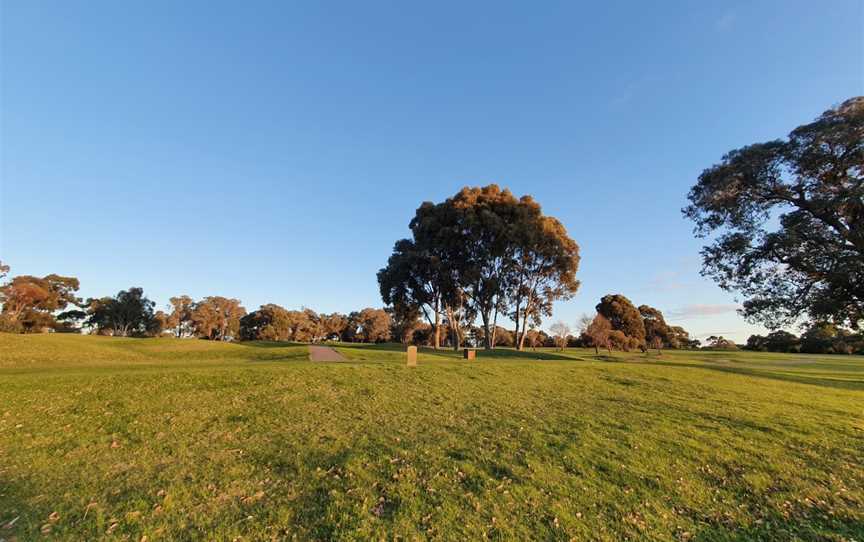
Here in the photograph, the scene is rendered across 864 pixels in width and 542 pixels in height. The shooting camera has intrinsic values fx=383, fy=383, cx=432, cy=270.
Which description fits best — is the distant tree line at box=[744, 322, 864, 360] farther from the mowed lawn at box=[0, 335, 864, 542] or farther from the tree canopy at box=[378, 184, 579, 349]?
the mowed lawn at box=[0, 335, 864, 542]

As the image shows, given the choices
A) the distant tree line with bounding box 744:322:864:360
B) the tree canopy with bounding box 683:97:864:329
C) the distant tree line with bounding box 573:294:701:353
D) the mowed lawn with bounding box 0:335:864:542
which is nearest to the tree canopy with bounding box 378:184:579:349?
the distant tree line with bounding box 573:294:701:353

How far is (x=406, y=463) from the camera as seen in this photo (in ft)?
21.4

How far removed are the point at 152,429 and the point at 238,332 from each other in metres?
95.4

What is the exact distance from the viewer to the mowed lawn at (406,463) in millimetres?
4773

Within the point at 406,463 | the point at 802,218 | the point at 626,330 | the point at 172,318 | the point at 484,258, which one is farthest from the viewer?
the point at 172,318

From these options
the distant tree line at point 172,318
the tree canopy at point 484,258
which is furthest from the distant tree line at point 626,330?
the distant tree line at point 172,318

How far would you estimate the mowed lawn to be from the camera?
477 cm

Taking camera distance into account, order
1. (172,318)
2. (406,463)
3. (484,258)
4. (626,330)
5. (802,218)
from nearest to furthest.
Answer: (406,463) < (802,218) < (484,258) < (626,330) < (172,318)

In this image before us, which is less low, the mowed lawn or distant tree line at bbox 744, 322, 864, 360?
distant tree line at bbox 744, 322, 864, 360

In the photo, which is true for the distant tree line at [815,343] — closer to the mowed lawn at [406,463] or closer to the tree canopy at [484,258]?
the tree canopy at [484,258]

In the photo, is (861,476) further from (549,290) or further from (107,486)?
(549,290)

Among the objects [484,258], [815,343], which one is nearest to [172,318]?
[484,258]

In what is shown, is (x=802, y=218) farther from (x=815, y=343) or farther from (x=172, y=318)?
(x=172, y=318)

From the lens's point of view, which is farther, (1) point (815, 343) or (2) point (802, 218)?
(1) point (815, 343)
